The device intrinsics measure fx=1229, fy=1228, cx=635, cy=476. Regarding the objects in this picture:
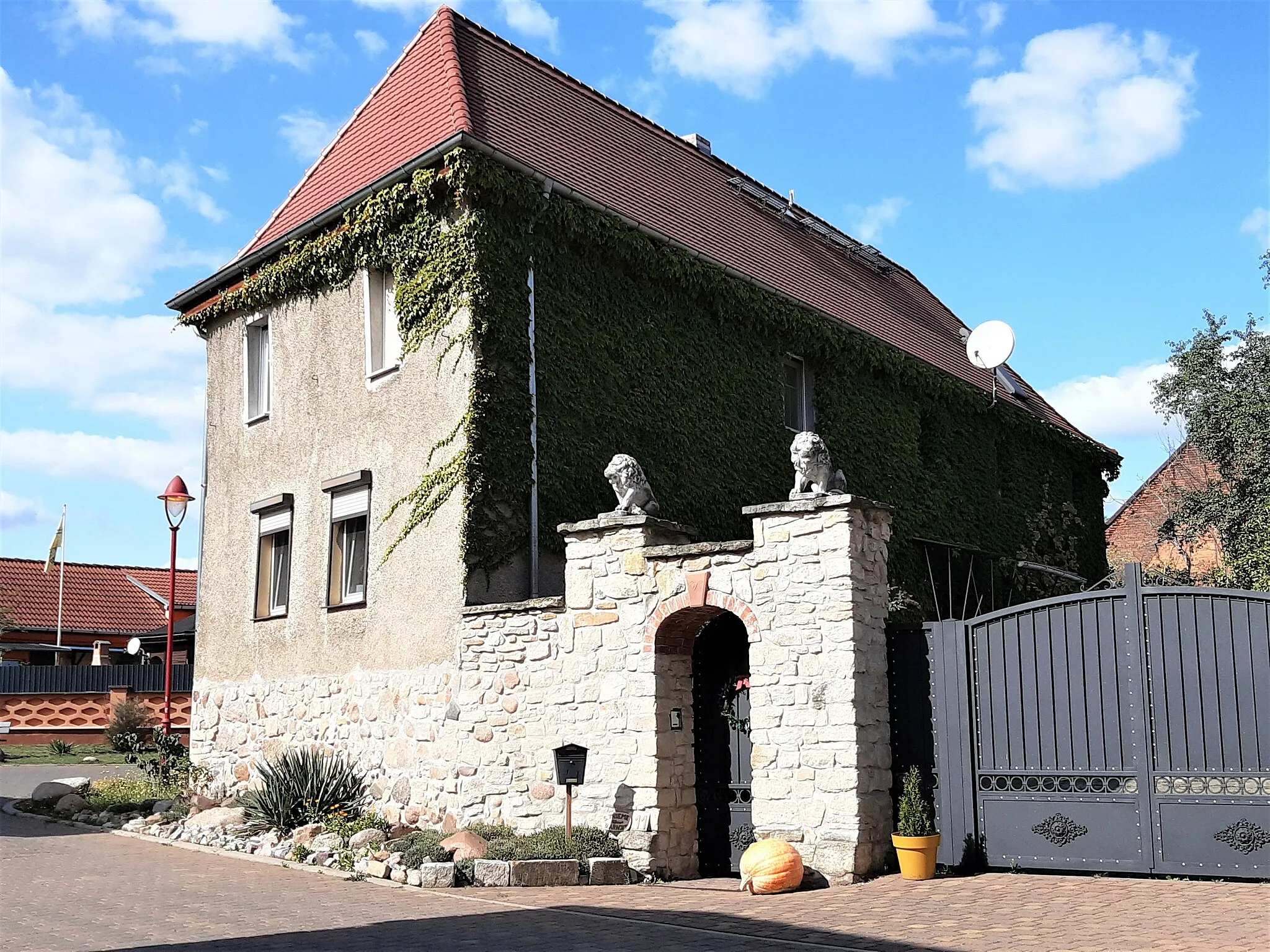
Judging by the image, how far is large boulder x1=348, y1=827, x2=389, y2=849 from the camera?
460 inches

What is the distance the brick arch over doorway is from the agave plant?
14.3ft

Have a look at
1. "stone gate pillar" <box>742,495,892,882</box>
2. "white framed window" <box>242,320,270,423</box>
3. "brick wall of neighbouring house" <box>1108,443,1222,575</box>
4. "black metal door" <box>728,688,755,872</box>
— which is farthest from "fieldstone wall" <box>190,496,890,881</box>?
"brick wall of neighbouring house" <box>1108,443,1222,575</box>

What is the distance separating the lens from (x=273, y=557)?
1634cm

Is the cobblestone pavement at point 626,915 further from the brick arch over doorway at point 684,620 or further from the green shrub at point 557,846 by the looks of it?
the brick arch over doorway at point 684,620

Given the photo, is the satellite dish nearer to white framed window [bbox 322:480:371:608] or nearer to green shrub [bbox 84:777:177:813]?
white framed window [bbox 322:480:371:608]

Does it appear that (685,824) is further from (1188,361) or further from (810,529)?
(1188,361)

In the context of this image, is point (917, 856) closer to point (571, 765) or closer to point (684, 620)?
point (684, 620)

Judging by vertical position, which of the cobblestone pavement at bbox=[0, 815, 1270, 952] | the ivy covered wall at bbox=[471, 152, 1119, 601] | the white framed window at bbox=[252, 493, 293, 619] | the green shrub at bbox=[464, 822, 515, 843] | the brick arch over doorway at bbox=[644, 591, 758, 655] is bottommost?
the cobblestone pavement at bbox=[0, 815, 1270, 952]

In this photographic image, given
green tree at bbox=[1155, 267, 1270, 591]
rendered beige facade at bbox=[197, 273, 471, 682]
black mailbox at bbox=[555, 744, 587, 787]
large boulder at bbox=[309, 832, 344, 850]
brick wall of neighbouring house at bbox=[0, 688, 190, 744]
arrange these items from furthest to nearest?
brick wall of neighbouring house at bbox=[0, 688, 190, 744] → green tree at bbox=[1155, 267, 1270, 591] → rendered beige facade at bbox=[197, 273, 471, 682] → large boulder at bbox=[309, 832, 344, 850] → black mailbox at bbox=[555, 744, 587, 787]

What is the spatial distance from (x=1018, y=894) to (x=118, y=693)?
25.2 m

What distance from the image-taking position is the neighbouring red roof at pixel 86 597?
1529 inches

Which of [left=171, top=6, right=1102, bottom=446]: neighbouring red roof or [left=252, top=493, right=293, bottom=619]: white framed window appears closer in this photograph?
[left=171, top=6, right=1102, bottom=446]: neighbouring red roof

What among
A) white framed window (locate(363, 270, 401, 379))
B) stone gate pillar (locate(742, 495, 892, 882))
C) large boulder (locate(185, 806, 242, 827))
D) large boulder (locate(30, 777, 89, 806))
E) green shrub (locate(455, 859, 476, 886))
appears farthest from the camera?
large boulder (locate(30, 777, 89, 806))

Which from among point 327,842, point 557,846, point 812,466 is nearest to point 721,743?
point 557,846
